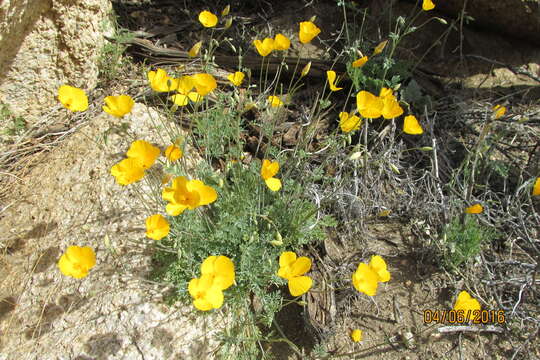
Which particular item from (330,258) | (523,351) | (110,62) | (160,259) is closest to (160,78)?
(160,259)

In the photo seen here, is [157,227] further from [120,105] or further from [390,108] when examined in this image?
[390,108]

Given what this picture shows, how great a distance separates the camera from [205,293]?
1951 mm

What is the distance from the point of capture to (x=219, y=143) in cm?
317

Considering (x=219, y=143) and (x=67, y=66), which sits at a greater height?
(x=67, y=66)

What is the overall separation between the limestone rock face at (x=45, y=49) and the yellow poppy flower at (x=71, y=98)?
645 mm

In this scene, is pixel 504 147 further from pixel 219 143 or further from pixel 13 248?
pixel 13 248

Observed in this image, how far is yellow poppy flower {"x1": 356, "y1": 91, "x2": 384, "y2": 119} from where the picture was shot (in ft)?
7.74

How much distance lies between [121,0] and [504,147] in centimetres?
398

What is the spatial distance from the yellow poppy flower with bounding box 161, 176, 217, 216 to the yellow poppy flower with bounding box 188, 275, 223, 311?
371 mm

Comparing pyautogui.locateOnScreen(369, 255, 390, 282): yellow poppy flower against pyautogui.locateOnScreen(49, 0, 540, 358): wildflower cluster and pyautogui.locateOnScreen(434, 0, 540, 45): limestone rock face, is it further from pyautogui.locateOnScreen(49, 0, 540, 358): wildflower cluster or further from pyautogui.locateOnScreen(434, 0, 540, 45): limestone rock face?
pyautogui.locateOnScreen(434, 0, 540, 45): limestone rock face

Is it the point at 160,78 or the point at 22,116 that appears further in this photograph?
the point at 22,116

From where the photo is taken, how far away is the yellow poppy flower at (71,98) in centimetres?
245

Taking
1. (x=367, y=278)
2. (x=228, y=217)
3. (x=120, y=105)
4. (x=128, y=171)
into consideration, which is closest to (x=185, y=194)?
(x=128, y=171)
